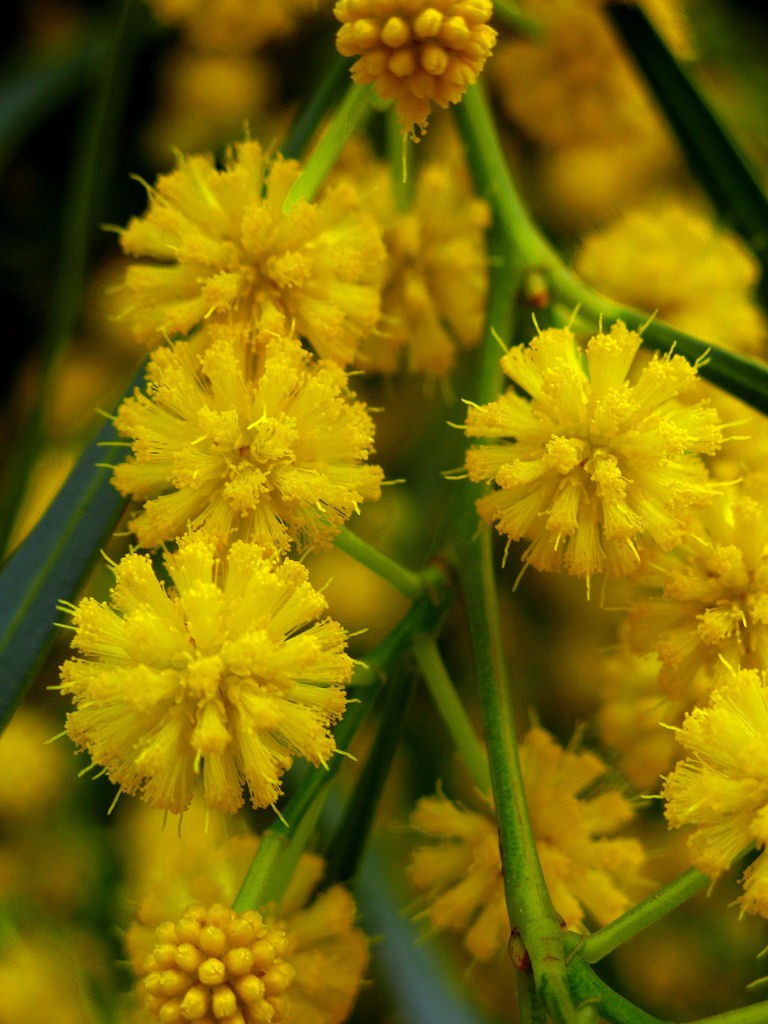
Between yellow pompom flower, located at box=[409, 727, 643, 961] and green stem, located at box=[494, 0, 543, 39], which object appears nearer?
yellow pompom flower, located at box=[409, 727, 643, 961]

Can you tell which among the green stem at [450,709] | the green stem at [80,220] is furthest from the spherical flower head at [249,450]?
the green stem at [80,220]

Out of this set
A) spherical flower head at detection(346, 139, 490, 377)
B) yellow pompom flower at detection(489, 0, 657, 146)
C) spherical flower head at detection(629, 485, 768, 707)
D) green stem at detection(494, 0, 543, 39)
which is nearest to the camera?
spherical flower head at detection(629, 485, 768, 707)

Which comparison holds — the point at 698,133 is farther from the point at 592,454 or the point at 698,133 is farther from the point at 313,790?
the point at 313,790

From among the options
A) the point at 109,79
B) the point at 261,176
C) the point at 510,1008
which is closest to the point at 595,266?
the point at 261,176

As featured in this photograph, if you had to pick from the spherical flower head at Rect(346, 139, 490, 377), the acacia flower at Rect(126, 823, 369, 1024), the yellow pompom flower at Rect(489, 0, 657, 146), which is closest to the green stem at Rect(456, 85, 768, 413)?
the spherical flower head at Rect(346, 139, 490, 377)

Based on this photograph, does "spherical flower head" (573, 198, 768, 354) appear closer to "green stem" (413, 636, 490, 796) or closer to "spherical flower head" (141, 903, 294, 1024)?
"green stem" (413, 636, 490, 796)

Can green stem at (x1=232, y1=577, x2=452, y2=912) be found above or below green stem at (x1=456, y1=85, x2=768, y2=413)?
below
